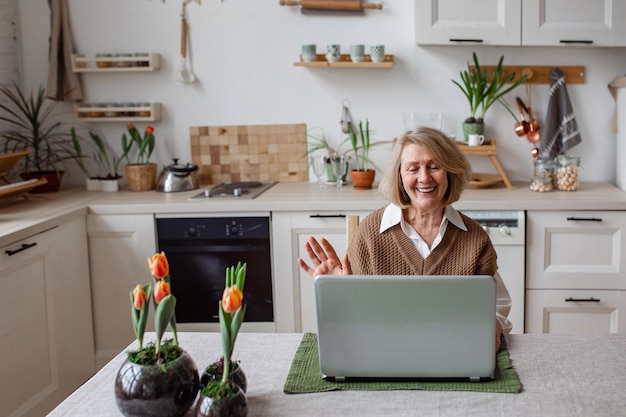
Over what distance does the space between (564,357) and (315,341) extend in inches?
22.1

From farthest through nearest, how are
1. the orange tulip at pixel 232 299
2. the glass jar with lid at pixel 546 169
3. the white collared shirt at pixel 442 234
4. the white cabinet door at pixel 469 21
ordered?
the glass jar with lid at pixel 546 169
the white cabinet door at pixel 469 21
the white collared shirt at pixel 442 234
the orange tulip at pixel 232 299

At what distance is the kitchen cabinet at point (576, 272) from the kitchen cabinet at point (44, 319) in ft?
6.61

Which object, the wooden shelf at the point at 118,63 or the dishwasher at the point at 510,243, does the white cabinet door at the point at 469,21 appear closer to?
the dishwasher at the point at 510,243

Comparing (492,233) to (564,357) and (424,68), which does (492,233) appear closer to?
(424,68)

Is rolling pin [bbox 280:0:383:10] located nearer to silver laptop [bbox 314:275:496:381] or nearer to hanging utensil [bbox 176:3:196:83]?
hanging utensil [bbox 176:3:196:83]

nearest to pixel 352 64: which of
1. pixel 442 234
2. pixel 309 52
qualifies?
pixel 309 52

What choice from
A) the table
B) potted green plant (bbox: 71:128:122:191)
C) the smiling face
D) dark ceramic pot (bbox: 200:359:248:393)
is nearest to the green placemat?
the table

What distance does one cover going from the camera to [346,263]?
1917 mm

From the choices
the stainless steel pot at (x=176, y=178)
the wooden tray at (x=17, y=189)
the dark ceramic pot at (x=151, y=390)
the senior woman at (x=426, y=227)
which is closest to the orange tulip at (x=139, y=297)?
the dark ceramic pot at (x=151, y=390)

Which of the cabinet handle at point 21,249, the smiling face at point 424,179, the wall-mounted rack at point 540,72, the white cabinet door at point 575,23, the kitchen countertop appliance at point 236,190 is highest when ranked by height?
the white cabinet door at point 575,23

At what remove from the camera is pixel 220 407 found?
1289 millimetres

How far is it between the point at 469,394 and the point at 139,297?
2.17 ft

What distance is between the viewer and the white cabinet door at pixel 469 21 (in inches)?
137

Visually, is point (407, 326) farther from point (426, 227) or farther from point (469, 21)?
point (469, 21)
